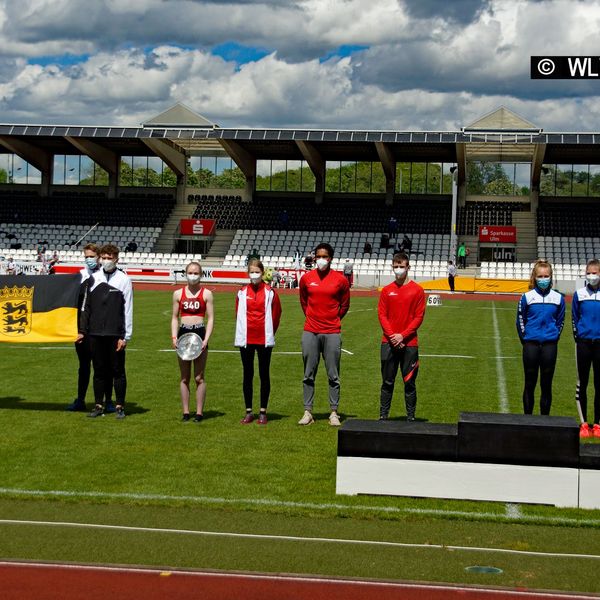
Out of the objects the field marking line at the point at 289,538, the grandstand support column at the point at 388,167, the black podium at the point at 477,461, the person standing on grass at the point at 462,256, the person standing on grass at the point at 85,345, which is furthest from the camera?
the grandstand support column at the point at 388,167

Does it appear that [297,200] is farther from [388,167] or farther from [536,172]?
[536,172]

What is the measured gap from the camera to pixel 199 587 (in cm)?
610

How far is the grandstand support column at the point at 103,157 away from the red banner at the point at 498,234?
25.4 m

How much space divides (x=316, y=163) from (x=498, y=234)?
12635mm

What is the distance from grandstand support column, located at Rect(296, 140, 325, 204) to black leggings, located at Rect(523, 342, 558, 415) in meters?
51.0

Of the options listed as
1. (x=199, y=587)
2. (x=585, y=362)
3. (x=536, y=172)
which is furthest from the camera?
(x=536, y=172)

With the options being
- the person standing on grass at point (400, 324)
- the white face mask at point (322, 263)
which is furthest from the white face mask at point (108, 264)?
the person standing on grass at point (400, 324)

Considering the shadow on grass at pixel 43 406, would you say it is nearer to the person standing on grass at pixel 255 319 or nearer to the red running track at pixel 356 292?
the person standing on grass at pixel 255 319

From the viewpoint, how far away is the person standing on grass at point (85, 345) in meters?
12.0

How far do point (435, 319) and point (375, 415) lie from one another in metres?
19.2

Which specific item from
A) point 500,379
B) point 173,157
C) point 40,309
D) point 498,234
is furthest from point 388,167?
point 40,309

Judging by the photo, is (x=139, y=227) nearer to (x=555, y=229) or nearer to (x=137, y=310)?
(x=555, y=229)

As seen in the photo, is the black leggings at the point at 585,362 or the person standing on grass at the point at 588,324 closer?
the person standing on grass at the point at 588,324

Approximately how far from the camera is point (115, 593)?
234 inches
